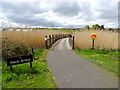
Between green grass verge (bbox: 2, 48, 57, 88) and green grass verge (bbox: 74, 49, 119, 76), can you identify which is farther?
green grass verge (bbox: 74, 49, 119, 76)

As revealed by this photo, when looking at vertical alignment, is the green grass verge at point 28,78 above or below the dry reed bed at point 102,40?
below

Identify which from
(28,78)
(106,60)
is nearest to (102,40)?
(106,60)

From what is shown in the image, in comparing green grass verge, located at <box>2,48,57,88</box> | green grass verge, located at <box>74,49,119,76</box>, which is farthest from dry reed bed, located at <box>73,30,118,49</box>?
green grass verge, located at <box>2,48,57,88</box>

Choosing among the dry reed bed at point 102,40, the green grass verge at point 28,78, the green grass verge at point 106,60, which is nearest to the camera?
the green grass verge at point 28,78

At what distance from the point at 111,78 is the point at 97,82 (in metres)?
0.67

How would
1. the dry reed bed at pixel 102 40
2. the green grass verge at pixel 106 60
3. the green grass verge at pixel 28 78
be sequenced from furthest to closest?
1. the dry reed bed at pixel 102 40
2. the green grass verge at pixel 106 60
3. the green grass verge at pixel 28 78

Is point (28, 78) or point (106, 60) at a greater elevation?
point (106, 60)

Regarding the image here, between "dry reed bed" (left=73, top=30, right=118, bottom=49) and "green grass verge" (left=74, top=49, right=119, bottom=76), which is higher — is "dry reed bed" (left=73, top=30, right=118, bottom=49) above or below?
above

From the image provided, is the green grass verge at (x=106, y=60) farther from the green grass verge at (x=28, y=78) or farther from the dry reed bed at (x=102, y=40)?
the green grass verge at (x=28, y=78)

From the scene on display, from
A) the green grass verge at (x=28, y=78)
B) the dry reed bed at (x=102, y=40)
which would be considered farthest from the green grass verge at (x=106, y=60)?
the green grass verge at (x=28, y=78)

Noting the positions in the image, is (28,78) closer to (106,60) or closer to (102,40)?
(106,60)

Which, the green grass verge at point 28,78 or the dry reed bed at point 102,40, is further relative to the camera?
the dry reed bed at point 102,40

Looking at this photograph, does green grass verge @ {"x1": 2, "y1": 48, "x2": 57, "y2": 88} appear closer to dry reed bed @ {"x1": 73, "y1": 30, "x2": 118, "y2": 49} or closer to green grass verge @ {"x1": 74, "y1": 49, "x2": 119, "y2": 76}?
green grass verge @ {"x1": 74, "y1": 49, "x2": 119, "y2": 76}

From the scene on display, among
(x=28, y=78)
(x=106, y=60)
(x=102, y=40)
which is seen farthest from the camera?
(x=102, y=40)
